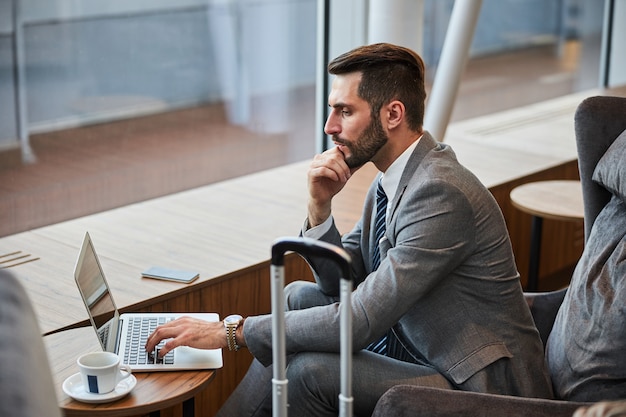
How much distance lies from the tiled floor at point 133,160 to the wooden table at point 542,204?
54.1 inches

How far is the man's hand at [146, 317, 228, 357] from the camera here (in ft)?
7.70

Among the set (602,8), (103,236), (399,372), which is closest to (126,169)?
(103,236)

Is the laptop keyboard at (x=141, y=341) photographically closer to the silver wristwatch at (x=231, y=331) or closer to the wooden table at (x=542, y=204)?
the silver wristwatch at (x=231, y=331)

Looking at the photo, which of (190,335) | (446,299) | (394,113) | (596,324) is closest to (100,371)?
(190,335)

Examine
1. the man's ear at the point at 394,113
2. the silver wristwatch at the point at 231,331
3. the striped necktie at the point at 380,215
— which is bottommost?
the silver wristwatch at the point at 231,331

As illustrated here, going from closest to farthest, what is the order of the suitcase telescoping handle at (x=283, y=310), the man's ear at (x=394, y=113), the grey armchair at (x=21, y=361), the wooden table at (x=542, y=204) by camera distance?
the grey armchair at (x=21, y=361)
the suitcase telescoping handle at (x=283, y=310)
the man's ear at (x=394, y=113)
the wooden table at (x=542, y=204)

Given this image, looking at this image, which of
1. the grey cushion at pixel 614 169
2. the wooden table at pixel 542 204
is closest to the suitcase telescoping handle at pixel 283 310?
the grey cushion at pixel 614 169

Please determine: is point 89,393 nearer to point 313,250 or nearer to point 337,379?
point 337,379

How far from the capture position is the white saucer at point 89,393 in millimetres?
2148

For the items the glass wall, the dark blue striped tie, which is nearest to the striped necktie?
the dark blue striped tie

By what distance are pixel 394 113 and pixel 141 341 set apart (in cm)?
83

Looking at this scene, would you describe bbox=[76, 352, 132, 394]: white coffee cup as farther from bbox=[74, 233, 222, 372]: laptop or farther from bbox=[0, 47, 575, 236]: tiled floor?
bbox=[0, 47, 575, 236]: tiled floor

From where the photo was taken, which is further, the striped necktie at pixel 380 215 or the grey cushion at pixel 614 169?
the striped necktie at pixel 380 215

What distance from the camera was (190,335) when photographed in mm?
2354
